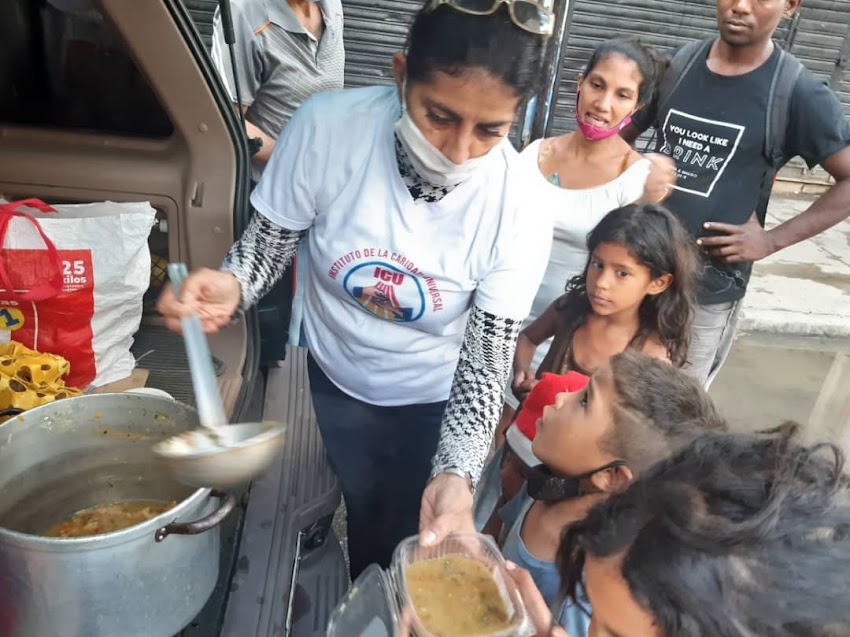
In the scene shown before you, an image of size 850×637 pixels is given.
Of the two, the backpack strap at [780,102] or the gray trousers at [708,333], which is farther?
the gray trousers at [708,333]

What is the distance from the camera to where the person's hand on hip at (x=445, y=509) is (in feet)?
3.90

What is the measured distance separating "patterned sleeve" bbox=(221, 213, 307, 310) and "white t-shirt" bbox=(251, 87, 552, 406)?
0.03 metres

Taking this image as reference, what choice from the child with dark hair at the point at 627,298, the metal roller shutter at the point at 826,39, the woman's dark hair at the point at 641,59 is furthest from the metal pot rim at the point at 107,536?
the metal roller shutter at the point at 826,39

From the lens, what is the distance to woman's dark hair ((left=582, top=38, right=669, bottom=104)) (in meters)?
2.18

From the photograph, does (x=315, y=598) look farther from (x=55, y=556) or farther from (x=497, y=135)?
(x=497, y=135)

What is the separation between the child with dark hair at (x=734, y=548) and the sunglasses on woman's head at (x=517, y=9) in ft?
2.42

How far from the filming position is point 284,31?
93.8 inches

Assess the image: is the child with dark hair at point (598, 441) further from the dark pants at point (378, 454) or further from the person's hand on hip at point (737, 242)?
the person's hand on hip at point (737, 242)

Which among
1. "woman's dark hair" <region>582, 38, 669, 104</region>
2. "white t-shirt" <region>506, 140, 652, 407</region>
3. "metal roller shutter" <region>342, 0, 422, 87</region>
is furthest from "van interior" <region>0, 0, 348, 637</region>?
"metal roller shutter" <region>342, 0, 422, 87</region>

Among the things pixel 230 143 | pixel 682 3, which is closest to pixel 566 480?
pixel 230 143

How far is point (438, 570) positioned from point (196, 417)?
513mm

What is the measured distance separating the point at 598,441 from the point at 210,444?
A: 0.79 m

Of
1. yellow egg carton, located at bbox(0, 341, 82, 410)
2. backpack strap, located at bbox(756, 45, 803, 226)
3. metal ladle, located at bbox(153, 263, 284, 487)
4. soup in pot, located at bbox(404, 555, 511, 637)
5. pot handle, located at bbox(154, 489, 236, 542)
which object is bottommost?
soup in pot, located at bbox(404, 555, 511, 637)

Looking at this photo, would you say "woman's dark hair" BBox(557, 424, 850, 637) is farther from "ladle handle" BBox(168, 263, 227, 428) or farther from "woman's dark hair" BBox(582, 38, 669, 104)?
"woman's dark hair" BBox(582, 38, 669, 104)
